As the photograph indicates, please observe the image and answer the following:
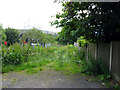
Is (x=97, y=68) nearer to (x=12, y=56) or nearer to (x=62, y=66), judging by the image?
(x=62, y=66)

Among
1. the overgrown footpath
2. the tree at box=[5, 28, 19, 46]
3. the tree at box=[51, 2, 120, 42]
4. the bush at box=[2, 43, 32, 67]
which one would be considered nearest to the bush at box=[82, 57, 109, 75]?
the overgrown footpath

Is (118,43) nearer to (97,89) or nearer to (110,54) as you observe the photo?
(110,54)

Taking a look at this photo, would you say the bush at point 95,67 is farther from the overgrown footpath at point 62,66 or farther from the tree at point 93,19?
the tree at point 93,19

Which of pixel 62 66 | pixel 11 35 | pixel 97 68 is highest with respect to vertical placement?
pixel 11 35

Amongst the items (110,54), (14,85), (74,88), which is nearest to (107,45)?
(110,54)

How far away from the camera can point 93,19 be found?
371 centimetres

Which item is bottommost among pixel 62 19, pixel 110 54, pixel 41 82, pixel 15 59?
pixel 41 82

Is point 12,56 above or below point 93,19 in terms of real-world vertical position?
below

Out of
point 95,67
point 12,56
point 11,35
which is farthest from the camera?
point 11,35

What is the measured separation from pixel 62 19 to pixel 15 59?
10.1ft

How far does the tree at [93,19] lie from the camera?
3.69 m

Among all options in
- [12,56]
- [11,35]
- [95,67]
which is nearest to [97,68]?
[95,67]

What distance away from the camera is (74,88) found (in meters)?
3.38

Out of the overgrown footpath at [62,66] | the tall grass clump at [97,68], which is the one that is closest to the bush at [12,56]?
the overgrown footpath at [62,66]
